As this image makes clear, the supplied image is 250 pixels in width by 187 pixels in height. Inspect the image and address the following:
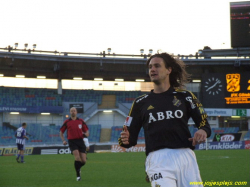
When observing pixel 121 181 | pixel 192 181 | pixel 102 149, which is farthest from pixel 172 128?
pixel 102 149

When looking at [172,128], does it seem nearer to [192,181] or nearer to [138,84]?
[192,181]

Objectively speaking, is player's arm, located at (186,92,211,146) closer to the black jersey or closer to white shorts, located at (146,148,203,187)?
the black jersey

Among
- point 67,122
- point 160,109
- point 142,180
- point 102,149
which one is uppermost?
point 160,109

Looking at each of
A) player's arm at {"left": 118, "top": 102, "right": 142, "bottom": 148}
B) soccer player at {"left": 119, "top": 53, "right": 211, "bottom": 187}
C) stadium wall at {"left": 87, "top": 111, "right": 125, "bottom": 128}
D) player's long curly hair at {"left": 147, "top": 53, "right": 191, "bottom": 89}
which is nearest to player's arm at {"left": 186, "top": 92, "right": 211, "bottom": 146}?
soccer player at {"left": 119, "top": 53, "right": 211, "bottom": 187}

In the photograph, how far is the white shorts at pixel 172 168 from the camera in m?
4.87

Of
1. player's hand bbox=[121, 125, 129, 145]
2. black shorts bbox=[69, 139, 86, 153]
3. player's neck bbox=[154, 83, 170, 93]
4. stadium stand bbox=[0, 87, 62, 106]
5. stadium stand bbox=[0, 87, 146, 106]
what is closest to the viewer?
player's hand bbox=[121, 125, 129, 145]

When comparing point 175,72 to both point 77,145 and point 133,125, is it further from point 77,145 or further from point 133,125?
point 77,145

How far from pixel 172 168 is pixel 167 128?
1.46 ft

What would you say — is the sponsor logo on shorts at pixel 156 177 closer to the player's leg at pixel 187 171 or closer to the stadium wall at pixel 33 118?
the player's leg at pixel 187 171

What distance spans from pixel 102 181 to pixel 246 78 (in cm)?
2347

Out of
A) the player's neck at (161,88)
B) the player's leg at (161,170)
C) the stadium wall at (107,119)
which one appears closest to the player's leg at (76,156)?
the player's neck at (161,88)

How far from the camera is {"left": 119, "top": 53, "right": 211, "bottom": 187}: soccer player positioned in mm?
4914

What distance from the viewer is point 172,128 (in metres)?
5.06

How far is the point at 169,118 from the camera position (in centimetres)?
509
